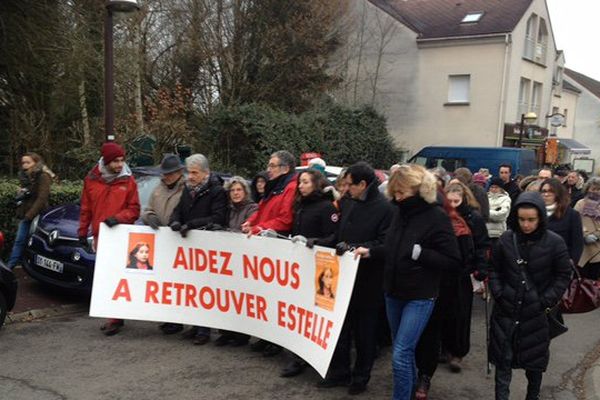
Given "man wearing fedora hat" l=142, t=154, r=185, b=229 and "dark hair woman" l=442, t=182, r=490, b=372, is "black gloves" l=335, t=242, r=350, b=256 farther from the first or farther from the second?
"man wearing fedora hat" l=142, t=154, r=185, b=229

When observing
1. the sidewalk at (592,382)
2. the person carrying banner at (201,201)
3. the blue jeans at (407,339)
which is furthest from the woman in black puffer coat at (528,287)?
the person carrying banner at (201,201)

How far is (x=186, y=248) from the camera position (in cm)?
557

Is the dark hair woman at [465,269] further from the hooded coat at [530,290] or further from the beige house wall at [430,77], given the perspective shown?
the beige house wall at [430,77]

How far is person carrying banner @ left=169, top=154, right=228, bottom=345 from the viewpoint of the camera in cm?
557

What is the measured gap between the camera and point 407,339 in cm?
386

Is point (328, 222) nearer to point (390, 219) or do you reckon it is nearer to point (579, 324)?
point (390, 219)

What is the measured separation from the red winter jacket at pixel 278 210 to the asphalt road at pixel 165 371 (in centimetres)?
125

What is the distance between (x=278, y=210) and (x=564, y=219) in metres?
2.69

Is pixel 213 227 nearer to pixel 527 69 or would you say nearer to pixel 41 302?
pixel 41 302

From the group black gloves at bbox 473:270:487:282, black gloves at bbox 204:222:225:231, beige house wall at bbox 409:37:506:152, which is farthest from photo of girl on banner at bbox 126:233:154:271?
beige house wall at bbox 409:37:506:152

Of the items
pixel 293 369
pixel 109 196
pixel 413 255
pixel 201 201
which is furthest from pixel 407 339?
pixel 109 196

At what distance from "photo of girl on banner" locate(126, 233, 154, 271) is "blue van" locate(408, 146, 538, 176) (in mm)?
13045

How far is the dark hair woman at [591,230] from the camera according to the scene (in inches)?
272

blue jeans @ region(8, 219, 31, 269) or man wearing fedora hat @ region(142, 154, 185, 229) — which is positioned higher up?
man wearing fedora hat @ region(142, 154, 185, 229)
